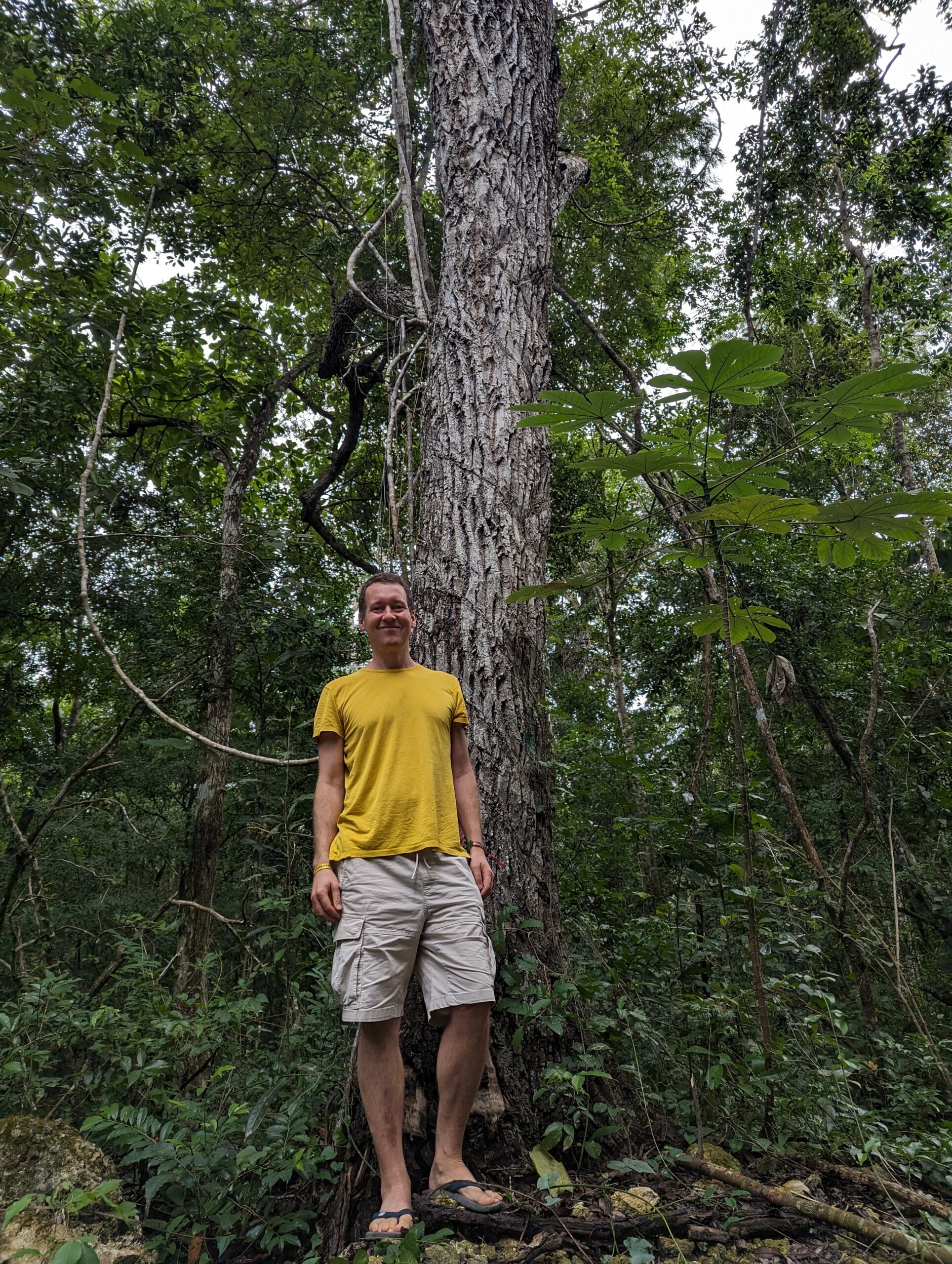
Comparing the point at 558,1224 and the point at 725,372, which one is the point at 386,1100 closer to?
the point at 558,1224

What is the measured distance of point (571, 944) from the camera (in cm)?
314

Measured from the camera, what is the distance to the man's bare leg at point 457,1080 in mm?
1872

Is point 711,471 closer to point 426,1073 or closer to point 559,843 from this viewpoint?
point 426,1073

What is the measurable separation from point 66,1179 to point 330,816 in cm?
114

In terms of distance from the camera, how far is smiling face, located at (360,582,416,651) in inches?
92.3

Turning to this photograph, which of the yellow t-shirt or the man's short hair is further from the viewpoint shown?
the man's short hair

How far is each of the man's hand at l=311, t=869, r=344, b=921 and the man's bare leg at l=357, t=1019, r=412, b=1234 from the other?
0.99ft

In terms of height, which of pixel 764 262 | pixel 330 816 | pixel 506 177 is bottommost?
pixel 330 816

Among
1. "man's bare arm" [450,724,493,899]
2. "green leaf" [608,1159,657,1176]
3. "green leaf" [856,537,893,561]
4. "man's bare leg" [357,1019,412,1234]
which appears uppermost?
"green leaf" [856,537,893,561]

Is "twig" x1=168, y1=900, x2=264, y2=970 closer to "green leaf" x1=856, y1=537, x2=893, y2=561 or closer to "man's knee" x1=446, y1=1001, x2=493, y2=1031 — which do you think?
"man's knee" x1=446, y1=1001, x2=493, y2=1031

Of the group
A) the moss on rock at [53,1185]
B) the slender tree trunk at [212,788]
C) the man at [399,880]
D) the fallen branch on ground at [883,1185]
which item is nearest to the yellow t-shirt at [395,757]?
the man at [399,880]

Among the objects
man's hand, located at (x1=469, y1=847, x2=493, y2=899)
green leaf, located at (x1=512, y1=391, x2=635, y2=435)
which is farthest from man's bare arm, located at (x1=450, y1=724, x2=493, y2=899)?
green leaf, located at (x1=512, y1=391, x2=635, y2=435)

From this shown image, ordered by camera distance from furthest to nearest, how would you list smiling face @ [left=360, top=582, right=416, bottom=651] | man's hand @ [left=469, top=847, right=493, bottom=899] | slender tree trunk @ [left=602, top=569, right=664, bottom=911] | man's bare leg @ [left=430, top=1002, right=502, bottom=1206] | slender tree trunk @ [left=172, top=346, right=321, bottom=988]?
slender tree trunk @ [left=172, top=346, right=321, bottom=988]
slender tree trunk @ [left=602, top=569, right=664, bottom=911]
smiling face @ [left=360, top=582, right=416, bottom=651]
man's hand @ [left=469, top=847, right=493, bottom=899]
man's bare leg @ [left=430, top=1002, right=502, bottom=1206]

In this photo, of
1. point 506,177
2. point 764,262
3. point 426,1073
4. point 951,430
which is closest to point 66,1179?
point 426,1073
